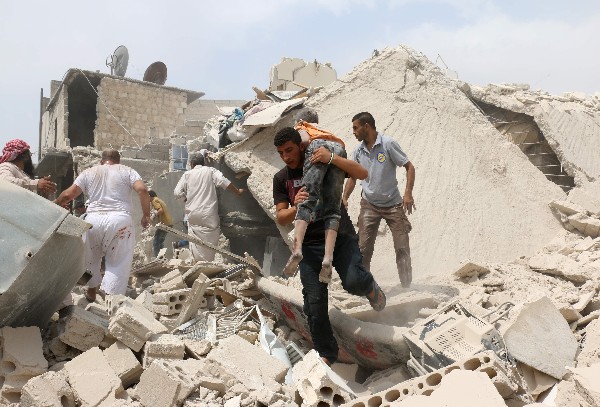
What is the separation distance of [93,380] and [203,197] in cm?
347

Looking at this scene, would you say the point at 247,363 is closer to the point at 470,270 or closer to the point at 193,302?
the point at 193,302

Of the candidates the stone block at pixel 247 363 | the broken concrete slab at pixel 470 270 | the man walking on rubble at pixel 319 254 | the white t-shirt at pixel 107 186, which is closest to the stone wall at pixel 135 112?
the white t-shirt at pixel 107 186

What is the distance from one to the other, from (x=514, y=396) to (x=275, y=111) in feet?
16.0

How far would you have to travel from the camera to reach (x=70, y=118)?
61.1ft

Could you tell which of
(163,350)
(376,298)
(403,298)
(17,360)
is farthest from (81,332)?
(403,298)

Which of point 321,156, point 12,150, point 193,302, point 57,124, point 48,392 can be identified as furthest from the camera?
point 57,124

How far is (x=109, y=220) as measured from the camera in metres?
4.94

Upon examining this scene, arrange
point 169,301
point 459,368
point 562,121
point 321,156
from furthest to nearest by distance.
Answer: point 562,121, point 169,301, point 321,156, point 459,368

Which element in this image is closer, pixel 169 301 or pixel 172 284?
pixel 169 301

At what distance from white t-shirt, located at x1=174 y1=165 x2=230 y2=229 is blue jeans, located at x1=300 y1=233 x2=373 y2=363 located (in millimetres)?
2898

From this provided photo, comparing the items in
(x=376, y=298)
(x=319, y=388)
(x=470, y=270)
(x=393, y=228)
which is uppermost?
(x=393, y=228)

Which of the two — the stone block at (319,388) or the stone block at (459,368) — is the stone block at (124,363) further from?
the stone block at (459,368)

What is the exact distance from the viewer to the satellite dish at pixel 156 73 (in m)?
19.1

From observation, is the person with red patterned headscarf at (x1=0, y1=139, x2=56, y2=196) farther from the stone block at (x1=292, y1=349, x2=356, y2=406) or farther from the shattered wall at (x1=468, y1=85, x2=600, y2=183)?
the shattered wall at (x1=468, y1=85, x2=600, y2=183)
